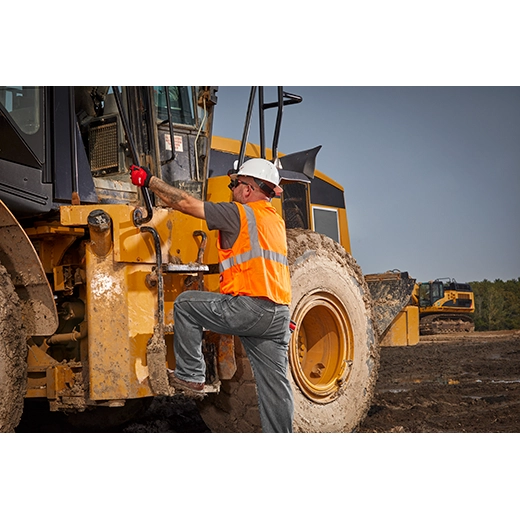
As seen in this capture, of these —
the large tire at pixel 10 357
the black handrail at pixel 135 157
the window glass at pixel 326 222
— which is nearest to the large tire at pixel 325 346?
the black handrail at pixel 135 157

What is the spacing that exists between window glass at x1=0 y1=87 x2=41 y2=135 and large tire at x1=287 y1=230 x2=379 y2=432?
1.71 meters

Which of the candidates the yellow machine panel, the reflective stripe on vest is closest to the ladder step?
the reflective stripe on vest

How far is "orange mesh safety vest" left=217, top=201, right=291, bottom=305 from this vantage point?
351cm

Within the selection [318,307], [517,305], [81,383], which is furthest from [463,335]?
[81,383]

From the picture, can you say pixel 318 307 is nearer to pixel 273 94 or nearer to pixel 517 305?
pixel 273 94

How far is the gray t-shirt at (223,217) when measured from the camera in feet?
11.4

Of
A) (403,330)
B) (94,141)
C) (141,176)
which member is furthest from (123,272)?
(403,330)

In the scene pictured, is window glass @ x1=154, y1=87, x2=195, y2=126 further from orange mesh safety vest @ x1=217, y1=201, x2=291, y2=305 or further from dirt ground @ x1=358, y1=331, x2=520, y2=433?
dirt ground @ x1=358, y1=331, x2=520, y2=433

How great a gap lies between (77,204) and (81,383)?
90 cm

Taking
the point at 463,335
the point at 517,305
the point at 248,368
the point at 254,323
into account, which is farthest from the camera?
the point at 463,335

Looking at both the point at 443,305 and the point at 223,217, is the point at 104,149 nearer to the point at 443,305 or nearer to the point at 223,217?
the point at 223,217

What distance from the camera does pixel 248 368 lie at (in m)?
4.01

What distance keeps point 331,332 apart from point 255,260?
1.40 meters

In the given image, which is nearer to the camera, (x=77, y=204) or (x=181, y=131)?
(x=77, y=204)
